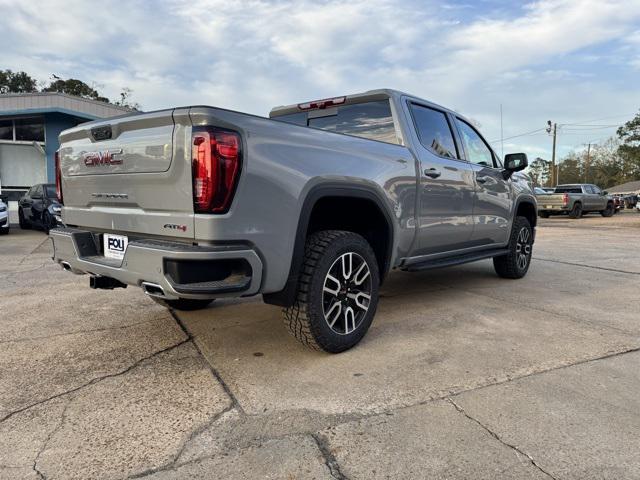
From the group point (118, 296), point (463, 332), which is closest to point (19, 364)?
point (118, 296)

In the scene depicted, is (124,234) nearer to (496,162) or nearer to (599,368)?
(599,368)

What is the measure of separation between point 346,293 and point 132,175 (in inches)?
61.8

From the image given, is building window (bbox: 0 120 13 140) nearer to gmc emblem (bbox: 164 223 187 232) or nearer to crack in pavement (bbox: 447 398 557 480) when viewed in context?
gmc emblem (bbox: 164 223 187 232)

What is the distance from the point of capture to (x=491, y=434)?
236 centimetres

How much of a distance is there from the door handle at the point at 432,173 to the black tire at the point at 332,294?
109 centimetres

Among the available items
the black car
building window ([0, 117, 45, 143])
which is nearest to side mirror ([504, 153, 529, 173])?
the black car

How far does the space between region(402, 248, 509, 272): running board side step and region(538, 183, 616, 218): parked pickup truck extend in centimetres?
1943

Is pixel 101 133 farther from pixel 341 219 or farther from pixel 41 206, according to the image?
pixel 41 206

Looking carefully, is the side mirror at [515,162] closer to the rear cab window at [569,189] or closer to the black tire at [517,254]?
the black tire at [517,254]

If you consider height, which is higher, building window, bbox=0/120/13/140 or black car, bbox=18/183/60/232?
building window, bbox=0/120/13/140

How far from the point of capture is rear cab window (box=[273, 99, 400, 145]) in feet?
13.7

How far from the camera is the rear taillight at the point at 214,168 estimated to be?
Answer: 2545 mm

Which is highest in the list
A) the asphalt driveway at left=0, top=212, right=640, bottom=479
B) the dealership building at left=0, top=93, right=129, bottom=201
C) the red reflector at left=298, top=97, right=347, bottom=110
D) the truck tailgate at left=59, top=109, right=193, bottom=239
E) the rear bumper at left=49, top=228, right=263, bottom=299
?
the dealership building at left=0, top=93, right=129, bottom=201

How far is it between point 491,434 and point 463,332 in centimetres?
161
